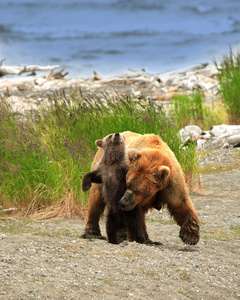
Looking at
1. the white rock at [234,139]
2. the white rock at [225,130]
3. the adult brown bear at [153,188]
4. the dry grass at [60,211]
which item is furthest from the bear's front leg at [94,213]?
the white rock at [225,130]

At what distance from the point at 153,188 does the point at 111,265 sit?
79 centimetres

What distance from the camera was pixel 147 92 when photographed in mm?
23016

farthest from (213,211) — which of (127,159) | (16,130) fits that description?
(16,130)

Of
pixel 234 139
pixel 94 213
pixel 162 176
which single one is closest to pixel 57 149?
pixel 94 213

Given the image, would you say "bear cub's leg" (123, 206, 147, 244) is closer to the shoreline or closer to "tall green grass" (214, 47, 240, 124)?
"tall green grass" (214, 47, 240, 124)

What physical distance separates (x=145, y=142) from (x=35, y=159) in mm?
2186

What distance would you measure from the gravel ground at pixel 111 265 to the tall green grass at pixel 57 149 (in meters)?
0.55

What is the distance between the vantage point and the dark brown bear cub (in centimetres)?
462

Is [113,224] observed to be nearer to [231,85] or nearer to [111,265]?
[111,265]

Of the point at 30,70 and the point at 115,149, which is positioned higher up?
the point at 30,70

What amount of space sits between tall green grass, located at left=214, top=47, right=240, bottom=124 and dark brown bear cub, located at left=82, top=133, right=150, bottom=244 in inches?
339

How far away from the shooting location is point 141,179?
14.2 ft

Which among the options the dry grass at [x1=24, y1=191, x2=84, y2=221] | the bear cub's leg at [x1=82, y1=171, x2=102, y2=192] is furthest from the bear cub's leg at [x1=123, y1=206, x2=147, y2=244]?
the dry grass at [x1=24, y1=191, x2=84, y2=221]

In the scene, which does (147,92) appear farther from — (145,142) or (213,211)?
(145,142)
